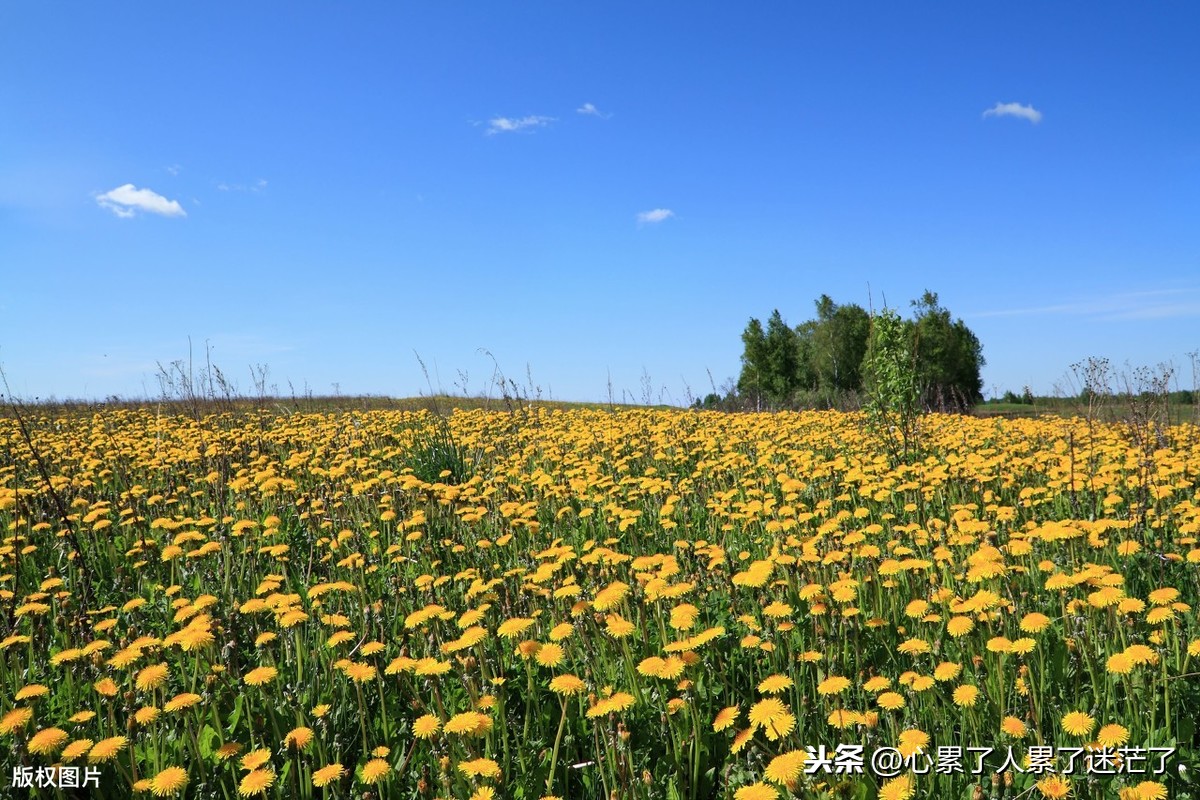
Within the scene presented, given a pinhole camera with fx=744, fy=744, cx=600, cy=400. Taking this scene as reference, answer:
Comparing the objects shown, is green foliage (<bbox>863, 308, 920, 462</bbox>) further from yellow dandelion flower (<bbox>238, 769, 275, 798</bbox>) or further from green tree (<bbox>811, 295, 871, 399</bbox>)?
green tree (<bbox>811, 295, 871, 399</bbox>)

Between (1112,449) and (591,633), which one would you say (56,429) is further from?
(1112,449)

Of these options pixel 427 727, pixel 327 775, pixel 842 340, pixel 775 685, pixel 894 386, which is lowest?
pixel 327 775

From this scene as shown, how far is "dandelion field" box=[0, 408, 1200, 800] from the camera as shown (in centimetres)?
276

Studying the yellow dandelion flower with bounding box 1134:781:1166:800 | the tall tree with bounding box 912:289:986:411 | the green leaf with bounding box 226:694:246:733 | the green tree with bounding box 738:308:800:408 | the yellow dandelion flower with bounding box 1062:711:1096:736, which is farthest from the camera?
the green tree with bounding box 738:308:800:408

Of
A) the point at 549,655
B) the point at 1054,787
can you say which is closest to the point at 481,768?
the point at 549,655

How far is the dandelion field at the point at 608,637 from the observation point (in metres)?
2.76

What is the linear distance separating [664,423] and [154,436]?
698cm

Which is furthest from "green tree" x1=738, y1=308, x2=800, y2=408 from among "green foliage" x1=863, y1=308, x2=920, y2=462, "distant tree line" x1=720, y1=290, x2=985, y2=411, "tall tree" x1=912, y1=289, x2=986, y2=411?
"green foliage" x1=863, y1=308, x2=920, y2=462

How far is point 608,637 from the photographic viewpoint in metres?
3.62

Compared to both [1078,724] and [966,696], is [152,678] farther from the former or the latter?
[1078,724]

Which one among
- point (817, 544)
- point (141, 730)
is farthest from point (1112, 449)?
point (141, 730)

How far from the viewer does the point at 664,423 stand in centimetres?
1102

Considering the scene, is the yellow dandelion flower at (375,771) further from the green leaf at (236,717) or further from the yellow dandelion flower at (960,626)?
the yellow dandelion flower at (960,626)

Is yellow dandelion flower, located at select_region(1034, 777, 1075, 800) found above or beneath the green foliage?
beneath
